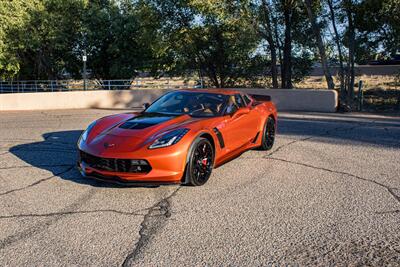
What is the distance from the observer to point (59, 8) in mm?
29188

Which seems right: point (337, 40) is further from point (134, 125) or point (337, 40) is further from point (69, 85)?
point (69, 85)

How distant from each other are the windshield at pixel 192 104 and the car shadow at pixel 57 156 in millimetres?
1456

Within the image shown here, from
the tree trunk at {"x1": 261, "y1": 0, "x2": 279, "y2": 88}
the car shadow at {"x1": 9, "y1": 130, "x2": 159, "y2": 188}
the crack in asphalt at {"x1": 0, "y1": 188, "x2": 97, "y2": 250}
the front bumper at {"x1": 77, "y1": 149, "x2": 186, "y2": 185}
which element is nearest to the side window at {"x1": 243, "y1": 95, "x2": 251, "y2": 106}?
the front bumper at {"x1": 77, "y1": 149, "x2": 186, "y2": 185}

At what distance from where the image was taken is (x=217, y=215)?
4172 millimetres

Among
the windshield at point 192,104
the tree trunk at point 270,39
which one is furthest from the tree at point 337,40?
the windshield at point 192,104

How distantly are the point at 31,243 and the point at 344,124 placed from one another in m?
9.55

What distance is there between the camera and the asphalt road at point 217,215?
3326 millimetres

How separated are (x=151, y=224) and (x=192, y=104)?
2.58 metres

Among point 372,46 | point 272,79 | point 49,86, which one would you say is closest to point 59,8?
point 49,86

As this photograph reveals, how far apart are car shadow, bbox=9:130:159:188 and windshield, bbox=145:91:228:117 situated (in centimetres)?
146

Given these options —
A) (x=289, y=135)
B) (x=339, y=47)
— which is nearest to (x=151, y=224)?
(x=289, y=135)

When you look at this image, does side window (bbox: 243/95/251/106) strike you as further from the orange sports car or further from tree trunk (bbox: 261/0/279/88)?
tree trunk (bbox: 261/0/279/88)

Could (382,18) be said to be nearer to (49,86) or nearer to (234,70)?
(234,70)

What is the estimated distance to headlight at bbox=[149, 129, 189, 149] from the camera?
4844 mm
